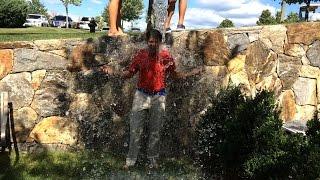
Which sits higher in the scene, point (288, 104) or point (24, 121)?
point (288, 104)

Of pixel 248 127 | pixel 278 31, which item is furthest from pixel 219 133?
pixel 278 31

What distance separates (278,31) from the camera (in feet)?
22.9

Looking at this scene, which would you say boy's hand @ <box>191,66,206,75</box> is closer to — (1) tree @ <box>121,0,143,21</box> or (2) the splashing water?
(2) the splashing water

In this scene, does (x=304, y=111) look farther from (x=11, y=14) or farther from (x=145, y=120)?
(x=11, y=14)

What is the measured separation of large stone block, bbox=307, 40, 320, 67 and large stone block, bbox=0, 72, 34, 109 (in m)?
3.71

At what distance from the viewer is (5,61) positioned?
21.2ft

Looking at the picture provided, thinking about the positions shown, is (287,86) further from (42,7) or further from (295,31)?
(42,7)

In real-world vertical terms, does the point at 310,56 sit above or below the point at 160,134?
above

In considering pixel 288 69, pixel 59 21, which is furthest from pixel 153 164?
pixel 59 21

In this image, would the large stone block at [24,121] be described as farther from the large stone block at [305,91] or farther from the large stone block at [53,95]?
the large stone block at [305,91]

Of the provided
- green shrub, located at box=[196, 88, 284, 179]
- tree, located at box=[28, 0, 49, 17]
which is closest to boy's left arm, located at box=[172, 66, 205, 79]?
green shrub, located at box=[196, 88, 284, 179]

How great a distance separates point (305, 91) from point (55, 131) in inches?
134

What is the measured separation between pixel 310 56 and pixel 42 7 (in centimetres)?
9812

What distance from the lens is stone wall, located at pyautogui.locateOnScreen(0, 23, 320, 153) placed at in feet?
21.5
